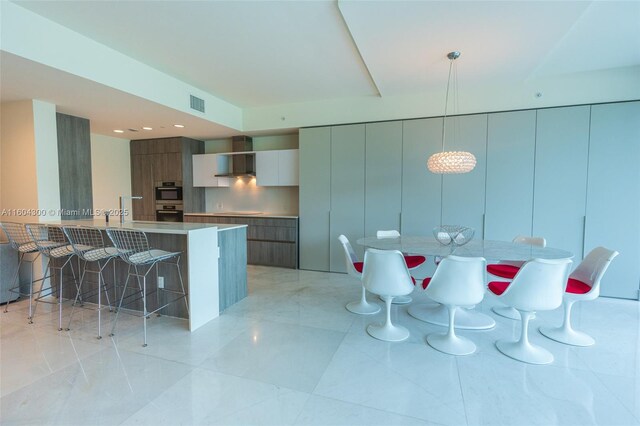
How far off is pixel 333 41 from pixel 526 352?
127 inches

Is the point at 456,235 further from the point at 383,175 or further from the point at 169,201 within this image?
the point at 169,201

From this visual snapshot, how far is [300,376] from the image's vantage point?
83.3 inches

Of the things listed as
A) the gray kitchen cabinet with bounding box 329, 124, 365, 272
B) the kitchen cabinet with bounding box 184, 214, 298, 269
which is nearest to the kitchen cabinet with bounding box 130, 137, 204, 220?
the kitchen cabinet with bounding box 184, 214, 298, 269

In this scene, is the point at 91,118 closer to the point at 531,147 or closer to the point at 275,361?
the point at 275,361

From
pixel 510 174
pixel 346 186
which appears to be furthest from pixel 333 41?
pixel 510 174

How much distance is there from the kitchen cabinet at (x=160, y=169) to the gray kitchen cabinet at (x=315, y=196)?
2.37 meters

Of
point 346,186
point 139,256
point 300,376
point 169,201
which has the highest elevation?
point 346,186

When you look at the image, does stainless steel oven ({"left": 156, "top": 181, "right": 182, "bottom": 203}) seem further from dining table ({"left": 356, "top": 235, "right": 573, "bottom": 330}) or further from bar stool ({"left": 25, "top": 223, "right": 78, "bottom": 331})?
dining table ({"left": 356, "top": 235, "right": 573, "bottom": 330})

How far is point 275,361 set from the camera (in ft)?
7.57

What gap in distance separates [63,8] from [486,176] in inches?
191

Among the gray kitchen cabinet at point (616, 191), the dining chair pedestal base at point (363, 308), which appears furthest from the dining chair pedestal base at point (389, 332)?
the gray kitchen cabinet at point (616, 191)

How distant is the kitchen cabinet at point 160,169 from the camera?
5.68 meters

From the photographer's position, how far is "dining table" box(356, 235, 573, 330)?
2600mm

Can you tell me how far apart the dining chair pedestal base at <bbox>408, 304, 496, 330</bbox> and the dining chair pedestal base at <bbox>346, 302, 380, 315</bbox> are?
15.0 inches
